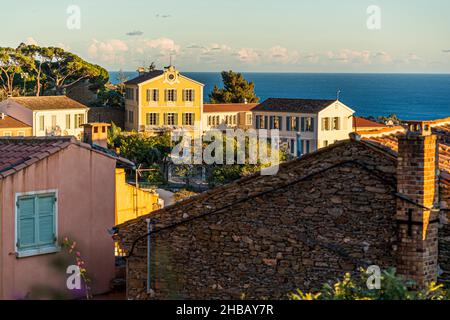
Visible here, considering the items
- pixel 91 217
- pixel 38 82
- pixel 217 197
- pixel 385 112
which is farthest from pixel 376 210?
pixel 385 112

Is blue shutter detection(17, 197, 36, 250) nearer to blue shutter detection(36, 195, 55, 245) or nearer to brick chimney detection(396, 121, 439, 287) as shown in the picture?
blue shutter detection(36, 195, 55, 245)

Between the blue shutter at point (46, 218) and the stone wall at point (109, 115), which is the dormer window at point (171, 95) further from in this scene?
the blue shutter at point (46, 218)

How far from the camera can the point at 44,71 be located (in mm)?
100000

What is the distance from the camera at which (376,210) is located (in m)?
12.3

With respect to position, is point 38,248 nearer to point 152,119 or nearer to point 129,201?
point 129,201

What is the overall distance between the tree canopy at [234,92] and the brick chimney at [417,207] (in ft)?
290

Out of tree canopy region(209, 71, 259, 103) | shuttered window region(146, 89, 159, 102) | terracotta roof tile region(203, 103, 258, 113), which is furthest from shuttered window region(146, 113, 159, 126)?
tree canopy region(209, 71, 259, 103)

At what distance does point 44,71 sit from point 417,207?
91400 mm

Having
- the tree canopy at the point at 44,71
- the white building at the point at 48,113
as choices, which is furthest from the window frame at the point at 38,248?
the tree canopy at the point at 44,71

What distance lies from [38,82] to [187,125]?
20.8m

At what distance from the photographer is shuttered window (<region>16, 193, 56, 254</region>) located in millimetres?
14469

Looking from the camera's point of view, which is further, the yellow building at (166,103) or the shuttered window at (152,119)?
the shuttered window at (152,119)

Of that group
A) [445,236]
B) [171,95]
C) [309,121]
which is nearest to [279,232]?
[445,236]

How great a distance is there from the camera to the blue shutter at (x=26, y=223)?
14.4 meters
